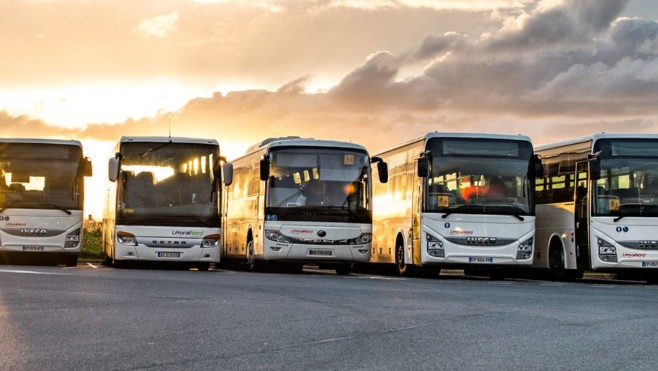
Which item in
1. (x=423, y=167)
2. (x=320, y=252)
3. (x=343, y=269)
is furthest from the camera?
(x=343, y=269)

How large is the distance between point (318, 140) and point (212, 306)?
14.1 metres

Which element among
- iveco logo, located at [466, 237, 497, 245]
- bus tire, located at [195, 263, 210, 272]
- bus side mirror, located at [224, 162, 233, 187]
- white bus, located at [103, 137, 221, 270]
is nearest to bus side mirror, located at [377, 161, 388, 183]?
iveco logo, located at [466, 237, 497, 245]

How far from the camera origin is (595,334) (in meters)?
14.3

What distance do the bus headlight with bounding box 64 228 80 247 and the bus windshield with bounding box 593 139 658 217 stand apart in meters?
13.2

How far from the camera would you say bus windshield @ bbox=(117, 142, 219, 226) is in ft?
103

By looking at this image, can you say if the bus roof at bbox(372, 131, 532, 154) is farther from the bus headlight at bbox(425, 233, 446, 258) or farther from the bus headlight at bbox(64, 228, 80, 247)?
the bus headlight at bbox(64, 228, 80, 247)

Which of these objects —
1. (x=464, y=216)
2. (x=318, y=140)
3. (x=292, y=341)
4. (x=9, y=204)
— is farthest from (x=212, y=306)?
(x=9, y=204)

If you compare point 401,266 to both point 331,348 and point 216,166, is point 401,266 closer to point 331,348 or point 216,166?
point 216,166

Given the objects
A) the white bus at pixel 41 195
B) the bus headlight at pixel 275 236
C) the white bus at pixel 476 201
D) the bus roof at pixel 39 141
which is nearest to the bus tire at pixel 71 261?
the white bus at pixel 41 195

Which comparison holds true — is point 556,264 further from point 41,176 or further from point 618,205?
point 41,176

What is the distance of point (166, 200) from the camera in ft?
104

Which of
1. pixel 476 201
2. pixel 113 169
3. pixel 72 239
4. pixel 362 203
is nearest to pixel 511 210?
pixel 476 201

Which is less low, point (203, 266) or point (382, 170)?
point (382, 170)

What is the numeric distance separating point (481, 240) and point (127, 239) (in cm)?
863
